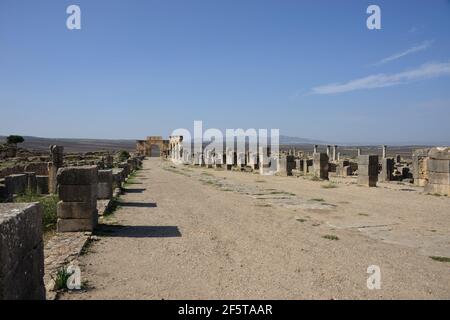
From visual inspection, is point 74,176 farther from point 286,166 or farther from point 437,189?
point 286,166

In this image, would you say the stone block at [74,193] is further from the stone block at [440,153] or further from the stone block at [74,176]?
the stone block at [440,153]

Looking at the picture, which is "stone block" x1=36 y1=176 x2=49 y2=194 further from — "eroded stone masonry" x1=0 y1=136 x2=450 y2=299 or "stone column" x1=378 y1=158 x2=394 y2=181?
"stone column" x1=378 y1=158 x2=394 y2=181

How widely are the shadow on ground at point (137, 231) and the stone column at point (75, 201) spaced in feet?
1.25

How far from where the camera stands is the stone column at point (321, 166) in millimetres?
24109

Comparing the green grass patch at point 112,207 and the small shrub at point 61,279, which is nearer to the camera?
the small shrub at point 61,279

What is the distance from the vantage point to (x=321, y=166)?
24.1 meters

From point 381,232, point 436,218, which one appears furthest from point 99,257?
point 436,218

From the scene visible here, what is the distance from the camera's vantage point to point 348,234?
852cm

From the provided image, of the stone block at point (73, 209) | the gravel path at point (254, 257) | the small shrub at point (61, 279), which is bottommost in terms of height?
the gravel path at point (254, 257)

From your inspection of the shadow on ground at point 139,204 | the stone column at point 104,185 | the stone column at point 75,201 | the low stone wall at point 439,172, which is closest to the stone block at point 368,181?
the low stone wall at point 439,172

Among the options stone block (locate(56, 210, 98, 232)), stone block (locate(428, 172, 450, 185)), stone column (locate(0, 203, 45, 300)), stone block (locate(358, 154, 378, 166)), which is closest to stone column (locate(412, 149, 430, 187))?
stone block (locate(358, 154, 378, 166))

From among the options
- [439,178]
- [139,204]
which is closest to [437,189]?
[439,178]

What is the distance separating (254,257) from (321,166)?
18196 millimetres

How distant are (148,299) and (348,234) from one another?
5051 mm
